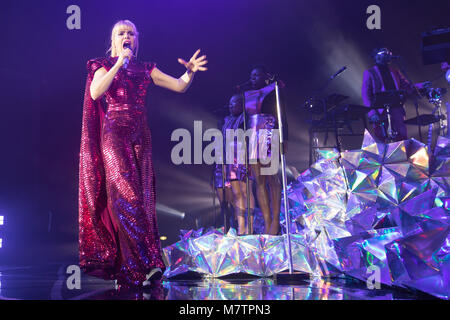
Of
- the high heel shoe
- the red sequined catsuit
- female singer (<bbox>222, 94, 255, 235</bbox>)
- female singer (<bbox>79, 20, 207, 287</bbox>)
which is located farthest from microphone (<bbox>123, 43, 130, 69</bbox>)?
female singer (<bbox>222, 94, 255, 235</bbox>)

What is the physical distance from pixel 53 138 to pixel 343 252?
4261 millimetres

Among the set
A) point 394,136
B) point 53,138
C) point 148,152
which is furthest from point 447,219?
point 53,138

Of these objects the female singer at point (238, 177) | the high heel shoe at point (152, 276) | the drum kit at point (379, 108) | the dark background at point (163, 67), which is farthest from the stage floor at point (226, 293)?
the dark background at point (163, 67)

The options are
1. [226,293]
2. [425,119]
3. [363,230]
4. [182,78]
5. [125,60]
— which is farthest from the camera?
[425,119]

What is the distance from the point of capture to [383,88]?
4.29 m

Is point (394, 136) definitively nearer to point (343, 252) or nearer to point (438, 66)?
point (343, 252)

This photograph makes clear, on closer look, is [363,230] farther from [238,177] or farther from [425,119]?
[425,119]

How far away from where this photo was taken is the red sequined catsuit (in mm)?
2217

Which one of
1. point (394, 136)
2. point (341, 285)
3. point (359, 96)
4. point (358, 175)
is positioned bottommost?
point (341, 285)

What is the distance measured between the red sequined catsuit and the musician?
8.61 ft

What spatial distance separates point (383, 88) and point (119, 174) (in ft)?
10.5

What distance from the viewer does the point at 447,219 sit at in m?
1.84

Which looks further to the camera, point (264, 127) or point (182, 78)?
point (264, 127)

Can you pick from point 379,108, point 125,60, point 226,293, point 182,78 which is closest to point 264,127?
point 182,78
